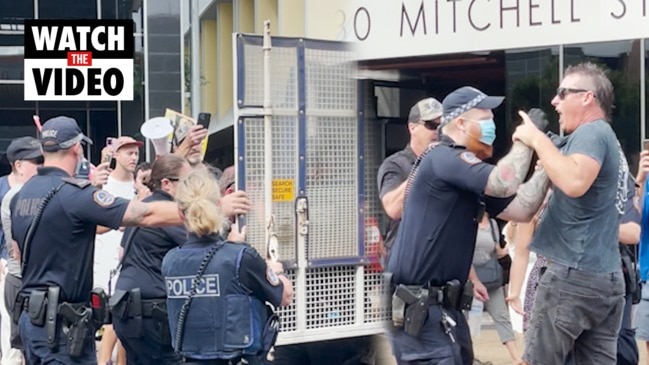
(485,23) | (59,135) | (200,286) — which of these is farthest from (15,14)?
(200,286)

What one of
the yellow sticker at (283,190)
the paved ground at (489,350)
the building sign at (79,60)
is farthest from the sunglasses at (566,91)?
the building sign at (79,60)

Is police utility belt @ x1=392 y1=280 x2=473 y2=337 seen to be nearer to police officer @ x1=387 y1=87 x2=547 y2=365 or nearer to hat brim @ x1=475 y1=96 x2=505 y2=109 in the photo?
police officer @ x1=387 y1=87 x2=547 y2=365

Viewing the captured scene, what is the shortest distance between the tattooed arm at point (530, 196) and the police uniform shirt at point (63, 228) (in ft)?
6.76

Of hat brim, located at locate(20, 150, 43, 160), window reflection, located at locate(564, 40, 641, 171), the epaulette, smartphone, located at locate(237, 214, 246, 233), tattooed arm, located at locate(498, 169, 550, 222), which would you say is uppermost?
window reflection, located at locate(564, 40, 641, 171)

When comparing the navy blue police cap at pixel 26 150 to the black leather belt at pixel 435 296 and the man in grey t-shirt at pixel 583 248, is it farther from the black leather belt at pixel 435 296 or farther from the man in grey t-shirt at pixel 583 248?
the man in grey t-shirt at pixel 583 248

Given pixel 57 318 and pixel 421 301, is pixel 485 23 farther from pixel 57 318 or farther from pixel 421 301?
pixel 421 301

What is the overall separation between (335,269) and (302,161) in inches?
34.4

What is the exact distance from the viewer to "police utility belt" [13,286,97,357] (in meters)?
5.66

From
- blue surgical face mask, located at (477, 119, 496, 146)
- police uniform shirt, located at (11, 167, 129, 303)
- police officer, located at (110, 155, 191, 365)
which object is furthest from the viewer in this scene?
police officer, located at (110, 155, 191, 365)

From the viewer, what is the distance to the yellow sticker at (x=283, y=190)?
7324 millimetres

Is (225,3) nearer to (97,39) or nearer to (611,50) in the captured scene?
(97,39)

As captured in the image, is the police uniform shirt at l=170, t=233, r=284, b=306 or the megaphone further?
the megaphone

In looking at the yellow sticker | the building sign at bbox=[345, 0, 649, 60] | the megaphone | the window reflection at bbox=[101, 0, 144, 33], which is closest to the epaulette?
the yellow sticker

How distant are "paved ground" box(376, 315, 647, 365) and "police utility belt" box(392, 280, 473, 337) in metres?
3.10
